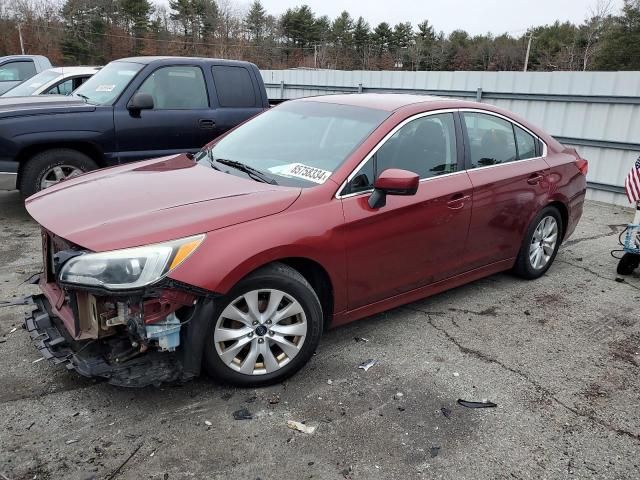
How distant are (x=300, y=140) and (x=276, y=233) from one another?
3.60ft

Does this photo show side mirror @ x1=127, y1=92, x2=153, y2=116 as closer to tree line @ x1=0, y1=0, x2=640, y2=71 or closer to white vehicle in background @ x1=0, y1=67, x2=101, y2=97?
white vehicle in background @ x1=0, y1=67, x2=101, y2=97

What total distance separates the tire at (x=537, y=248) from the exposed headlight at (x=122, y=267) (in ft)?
10.8

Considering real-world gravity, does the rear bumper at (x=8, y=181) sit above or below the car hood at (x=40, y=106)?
below

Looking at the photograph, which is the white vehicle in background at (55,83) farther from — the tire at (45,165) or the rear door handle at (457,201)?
the rear door handle at (457,201)

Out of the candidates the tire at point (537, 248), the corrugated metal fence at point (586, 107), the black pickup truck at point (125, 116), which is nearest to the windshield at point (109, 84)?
the black pickup truck at point (125, 116)

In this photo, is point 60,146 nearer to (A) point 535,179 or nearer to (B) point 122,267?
(B) point 122,267

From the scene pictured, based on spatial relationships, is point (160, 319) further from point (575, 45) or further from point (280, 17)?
point (280, 17)

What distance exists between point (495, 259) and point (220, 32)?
53090mm


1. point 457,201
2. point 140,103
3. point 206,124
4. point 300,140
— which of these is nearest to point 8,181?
point 140,103

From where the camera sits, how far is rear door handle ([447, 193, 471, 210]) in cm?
387

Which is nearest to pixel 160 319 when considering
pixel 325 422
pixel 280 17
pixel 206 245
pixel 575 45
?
pixel 206 245

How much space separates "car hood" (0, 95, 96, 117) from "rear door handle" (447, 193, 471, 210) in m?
4.45

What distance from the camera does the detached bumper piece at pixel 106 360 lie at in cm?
269

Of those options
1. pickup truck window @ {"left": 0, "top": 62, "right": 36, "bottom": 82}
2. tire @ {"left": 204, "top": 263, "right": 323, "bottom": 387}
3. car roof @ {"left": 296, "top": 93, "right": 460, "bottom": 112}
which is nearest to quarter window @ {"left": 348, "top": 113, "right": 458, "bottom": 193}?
car roof @ {"left": 296, "top": 93, "right": 460, "bottom": 112}
